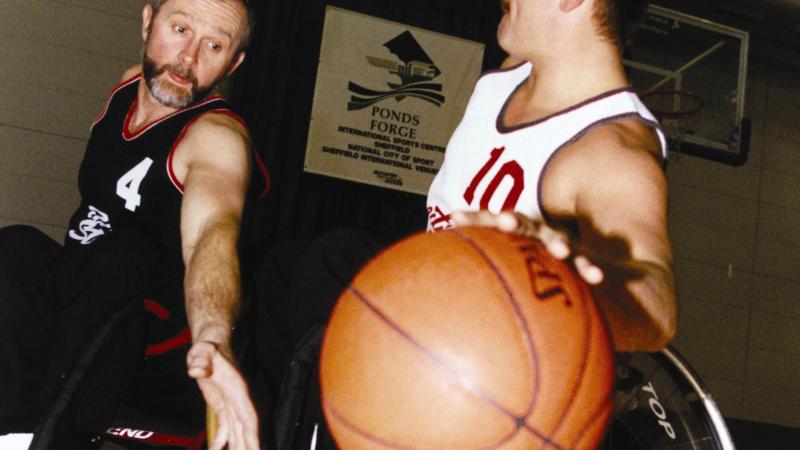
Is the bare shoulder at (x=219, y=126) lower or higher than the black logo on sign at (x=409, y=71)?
lower

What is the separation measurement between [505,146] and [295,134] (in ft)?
10.1

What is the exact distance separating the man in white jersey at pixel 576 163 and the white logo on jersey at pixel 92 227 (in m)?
0.84

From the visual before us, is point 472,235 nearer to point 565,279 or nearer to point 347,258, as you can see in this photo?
point 565,279

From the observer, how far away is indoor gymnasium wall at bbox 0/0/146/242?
4195 millimetres

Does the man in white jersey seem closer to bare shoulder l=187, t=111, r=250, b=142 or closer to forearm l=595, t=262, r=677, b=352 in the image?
forearm l=595, t=262, r=677, b=352

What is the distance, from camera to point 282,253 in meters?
1.84

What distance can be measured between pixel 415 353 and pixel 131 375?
909mm

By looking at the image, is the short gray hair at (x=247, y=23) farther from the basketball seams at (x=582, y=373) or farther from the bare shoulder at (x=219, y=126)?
the basketball seams at (x=582, y=373)

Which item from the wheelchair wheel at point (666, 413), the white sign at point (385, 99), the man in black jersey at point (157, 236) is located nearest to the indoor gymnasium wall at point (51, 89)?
the white sign at point (385, 99)

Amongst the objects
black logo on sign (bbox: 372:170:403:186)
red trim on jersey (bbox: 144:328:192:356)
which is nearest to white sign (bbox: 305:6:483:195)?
black logo on sign (bbox: 372:170:403:186)

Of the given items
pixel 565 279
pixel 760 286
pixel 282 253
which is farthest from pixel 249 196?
pixel 760 286

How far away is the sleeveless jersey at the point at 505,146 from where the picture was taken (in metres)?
1.49

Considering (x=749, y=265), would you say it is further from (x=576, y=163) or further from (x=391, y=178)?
(x=576, y=163)

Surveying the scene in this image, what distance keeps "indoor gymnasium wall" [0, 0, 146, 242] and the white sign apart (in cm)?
111
